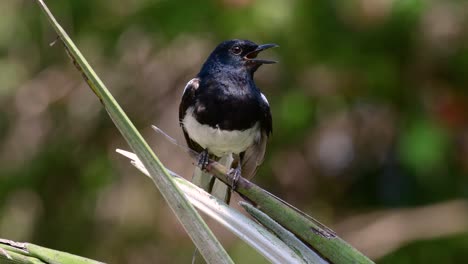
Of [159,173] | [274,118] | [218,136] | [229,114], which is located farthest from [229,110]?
[159,173]

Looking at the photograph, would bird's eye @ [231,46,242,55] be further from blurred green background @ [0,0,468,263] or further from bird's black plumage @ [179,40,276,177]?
blurred green background @ [0,0,468,263]

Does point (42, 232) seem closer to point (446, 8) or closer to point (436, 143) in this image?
point (436, 143)

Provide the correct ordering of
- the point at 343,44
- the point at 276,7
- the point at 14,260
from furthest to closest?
the point at 343,44, the point at 276,7, the point at 14,260

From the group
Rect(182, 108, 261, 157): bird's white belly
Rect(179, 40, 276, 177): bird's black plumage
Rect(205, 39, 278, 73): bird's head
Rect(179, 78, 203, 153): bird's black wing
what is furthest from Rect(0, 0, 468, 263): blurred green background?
Rect(182, 108, 261, 157): bird's white belly

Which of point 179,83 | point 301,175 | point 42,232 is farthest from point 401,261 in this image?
point 42,232

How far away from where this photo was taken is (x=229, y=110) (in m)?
3.75

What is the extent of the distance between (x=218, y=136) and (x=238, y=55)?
0.54 metres

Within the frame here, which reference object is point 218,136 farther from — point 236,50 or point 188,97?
point 236,50

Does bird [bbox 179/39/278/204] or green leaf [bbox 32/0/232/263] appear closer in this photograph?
green leaf [bbox 32/0/232/263]

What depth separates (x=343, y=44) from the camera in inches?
213

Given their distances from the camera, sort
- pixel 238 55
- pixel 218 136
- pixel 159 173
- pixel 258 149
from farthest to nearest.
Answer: pixel 238 55
pixel 258 149
pixel 218 136
pixel 159 173

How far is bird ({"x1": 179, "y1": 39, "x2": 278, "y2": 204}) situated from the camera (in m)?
3.72

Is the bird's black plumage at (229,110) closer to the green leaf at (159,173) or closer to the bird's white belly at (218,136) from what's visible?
the bird's white belly at (218,136)

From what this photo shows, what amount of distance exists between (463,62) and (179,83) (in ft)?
6.12
